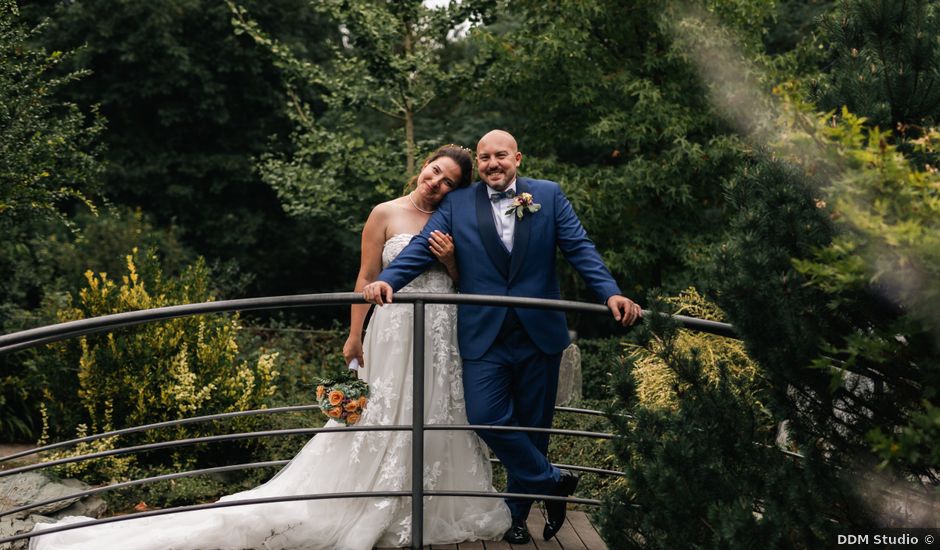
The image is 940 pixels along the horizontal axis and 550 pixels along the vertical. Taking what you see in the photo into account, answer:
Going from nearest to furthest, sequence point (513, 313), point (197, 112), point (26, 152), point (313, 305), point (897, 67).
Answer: point (897, 67) < point (313, 305) < point (513, 313) < point (26, 152) < point (197, 112)

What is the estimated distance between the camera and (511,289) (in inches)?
152

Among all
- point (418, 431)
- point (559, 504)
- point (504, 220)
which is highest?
point (504, 220)

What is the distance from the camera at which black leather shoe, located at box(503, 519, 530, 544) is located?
3.91 meters

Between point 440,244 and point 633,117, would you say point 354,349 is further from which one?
point 633,117

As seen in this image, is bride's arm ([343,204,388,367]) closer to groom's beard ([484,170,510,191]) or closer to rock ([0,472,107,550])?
groom's beard ([484,170,510,191])

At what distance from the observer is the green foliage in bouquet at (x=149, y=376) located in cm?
663

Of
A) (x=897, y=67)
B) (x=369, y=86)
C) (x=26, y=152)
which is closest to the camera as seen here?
(x=897, y=67)

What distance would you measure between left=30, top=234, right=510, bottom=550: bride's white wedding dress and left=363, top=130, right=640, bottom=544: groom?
16 cm

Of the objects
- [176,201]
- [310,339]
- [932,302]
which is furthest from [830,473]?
[176,201]

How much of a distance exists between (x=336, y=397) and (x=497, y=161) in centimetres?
118

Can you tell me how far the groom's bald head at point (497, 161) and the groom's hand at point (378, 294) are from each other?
71cm

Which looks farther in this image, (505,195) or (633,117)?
(633,117)

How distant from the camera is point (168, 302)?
23.6 feet

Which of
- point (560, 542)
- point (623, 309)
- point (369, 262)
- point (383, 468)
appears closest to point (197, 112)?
point (369, 262)
